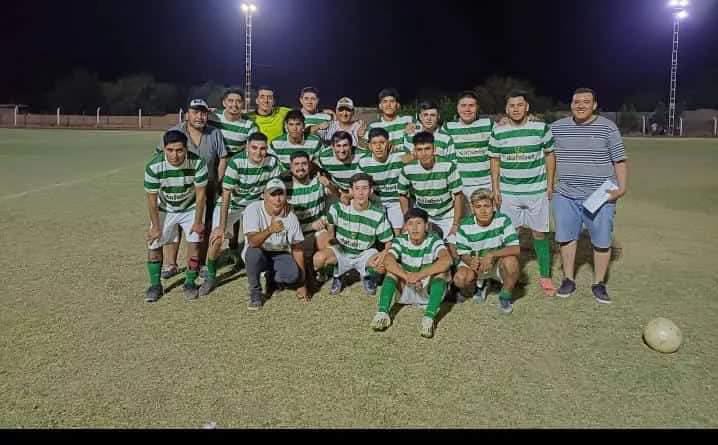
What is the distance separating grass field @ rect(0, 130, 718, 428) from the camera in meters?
3.85

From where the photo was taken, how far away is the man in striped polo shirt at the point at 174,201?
19.9ft

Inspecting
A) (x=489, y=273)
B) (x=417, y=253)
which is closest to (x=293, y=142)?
(x=417, y=253)

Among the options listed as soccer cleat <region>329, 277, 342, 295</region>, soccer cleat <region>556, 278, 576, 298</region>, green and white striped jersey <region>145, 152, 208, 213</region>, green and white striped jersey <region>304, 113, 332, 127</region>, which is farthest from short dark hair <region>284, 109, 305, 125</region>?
soccer cleat <region>556, 278, 576, 298</region>

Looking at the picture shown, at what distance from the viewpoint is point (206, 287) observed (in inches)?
245

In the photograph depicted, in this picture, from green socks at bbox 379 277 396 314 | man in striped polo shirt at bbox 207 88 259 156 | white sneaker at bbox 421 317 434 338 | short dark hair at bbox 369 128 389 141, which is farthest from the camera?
man in striped polo shirt at bbox 207 88 259 156

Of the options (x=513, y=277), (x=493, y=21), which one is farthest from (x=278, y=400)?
(x=493, y=21)

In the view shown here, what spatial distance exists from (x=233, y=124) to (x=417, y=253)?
2.49 metres

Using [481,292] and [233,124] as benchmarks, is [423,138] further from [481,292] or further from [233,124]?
[233,124]

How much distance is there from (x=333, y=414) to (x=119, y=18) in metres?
83.4

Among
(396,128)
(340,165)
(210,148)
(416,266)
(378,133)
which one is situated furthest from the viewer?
(396,128)

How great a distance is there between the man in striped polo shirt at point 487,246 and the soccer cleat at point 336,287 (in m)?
1.09

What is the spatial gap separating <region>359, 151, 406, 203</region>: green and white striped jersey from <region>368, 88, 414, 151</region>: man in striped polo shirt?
0.40m

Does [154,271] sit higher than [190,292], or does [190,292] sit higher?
[154,271]

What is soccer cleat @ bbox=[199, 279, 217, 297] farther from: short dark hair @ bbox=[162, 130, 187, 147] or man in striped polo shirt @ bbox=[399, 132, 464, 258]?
man in striped polo shirt @ bbox=[399, 132, 464, 258]
